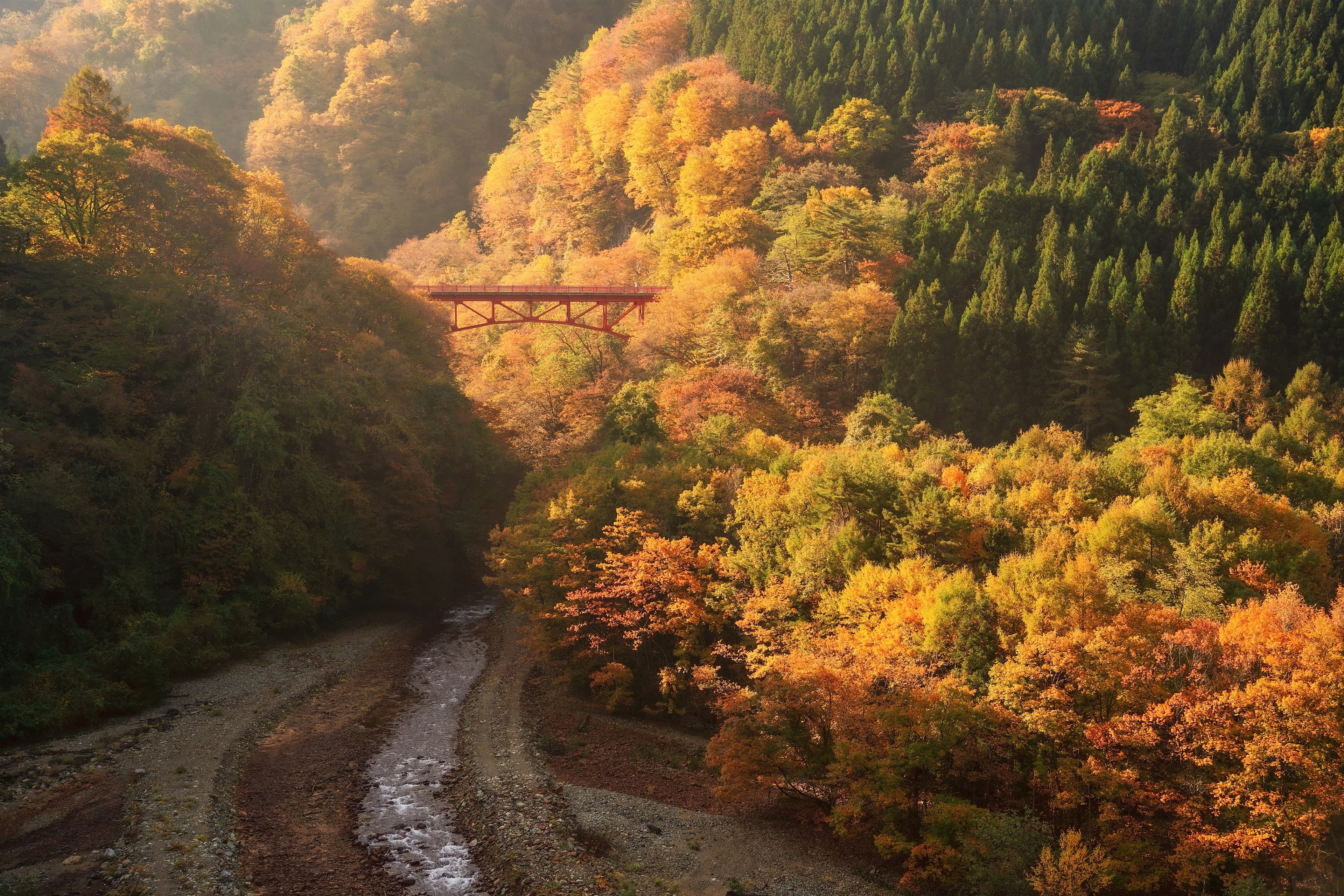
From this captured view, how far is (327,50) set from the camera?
122 m

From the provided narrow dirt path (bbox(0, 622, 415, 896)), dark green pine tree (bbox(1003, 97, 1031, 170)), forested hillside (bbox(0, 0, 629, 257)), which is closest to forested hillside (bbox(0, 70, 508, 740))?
narrow dirt path (bbox(0, 622, 415, 896))

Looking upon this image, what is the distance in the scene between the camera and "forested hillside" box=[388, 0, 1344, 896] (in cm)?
2409

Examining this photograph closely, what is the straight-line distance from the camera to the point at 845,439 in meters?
45.4

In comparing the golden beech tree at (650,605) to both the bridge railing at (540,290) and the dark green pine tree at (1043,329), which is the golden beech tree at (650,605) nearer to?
the dark green pine tree at (1043,329)

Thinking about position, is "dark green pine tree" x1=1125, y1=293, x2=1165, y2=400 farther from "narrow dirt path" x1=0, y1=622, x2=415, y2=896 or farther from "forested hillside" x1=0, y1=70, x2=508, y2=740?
"narrow dirt path" x1=0, y1=622, x2=415, y2=896

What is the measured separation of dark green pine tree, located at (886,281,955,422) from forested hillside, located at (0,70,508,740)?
84.8ft

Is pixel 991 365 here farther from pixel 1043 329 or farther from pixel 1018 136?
pixel 1018 136

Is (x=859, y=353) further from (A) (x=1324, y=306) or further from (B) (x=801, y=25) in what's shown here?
(B) (x=801, y=25)

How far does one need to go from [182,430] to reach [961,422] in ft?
127

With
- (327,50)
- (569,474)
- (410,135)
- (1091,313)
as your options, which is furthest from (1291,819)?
(327,50)

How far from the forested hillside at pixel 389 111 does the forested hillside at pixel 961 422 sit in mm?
14986

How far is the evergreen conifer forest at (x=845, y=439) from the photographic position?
81.1ft

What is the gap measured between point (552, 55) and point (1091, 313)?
10442cm

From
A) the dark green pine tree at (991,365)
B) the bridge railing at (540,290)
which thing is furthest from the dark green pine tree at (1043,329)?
the bridge railing at (540,290)
